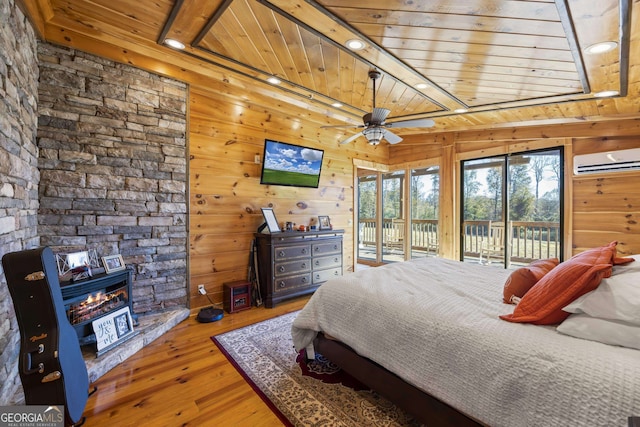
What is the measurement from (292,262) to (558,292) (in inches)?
112

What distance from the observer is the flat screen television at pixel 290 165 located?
12.7 feet

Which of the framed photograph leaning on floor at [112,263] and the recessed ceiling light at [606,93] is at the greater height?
the recessed ceiling light at [606,93]

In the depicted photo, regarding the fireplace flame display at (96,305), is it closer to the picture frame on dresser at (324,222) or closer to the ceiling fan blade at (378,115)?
the picture frame on dresser at (324,222)

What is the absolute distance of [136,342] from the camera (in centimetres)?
244

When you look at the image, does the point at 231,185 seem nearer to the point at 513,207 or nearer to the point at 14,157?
the point at 14,157

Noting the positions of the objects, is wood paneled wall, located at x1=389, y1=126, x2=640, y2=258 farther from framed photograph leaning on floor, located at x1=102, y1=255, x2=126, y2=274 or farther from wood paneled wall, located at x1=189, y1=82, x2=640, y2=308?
framed photograph leaning on floor, located at x1=102, y1=255, x2=126, y2=274

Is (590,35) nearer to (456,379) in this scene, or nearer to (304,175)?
(456,379)

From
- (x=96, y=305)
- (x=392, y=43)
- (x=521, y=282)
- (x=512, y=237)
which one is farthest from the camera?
(x=512, y=237)

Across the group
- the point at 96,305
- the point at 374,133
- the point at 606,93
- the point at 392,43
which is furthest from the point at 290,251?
the point at 606,93

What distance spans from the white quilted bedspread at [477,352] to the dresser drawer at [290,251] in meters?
1.52

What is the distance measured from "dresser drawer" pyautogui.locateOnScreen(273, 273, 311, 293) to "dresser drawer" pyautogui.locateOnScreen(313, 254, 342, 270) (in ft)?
0.66

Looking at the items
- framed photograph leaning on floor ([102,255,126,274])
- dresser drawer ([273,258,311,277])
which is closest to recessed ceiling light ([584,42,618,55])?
dresser drawer ([273,258,311,277])

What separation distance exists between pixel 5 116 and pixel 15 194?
0.52 metres

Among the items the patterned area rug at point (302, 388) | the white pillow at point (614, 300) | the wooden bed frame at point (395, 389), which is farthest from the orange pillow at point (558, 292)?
the patterned area rug at point (302, 388)
